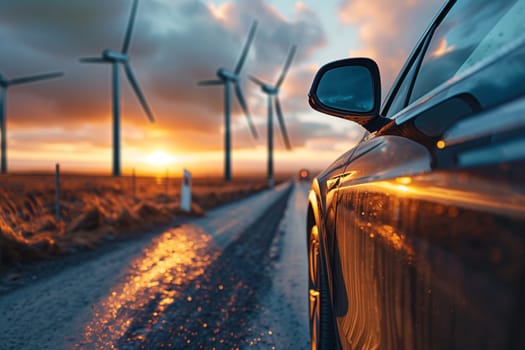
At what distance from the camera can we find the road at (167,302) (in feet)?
8.44

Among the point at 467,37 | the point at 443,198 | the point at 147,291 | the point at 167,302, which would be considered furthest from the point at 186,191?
the point at 443,198

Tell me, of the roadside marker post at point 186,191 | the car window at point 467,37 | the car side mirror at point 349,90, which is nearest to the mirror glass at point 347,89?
the car side mirror at point 349,90

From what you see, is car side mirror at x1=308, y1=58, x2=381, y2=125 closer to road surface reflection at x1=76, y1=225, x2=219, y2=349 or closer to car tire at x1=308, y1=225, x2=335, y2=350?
car tire at x1=308, y1=225, x2=335, y2=350

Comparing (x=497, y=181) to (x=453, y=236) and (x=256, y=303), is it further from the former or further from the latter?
(x=256, y=303)

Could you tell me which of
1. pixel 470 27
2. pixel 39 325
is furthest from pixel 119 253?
pixel 470 27

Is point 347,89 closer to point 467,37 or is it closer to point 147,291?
point 467,37

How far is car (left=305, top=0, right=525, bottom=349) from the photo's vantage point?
0.61 metres

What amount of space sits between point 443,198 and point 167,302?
3.00 m

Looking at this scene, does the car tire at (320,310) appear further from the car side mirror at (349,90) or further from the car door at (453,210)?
Answer: the car side mirror at (349,90)

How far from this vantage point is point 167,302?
3.27 metres

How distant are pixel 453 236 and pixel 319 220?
1542mm

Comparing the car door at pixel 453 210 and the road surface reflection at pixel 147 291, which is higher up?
the car door at pixel 453 210

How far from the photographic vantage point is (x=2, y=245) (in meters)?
4.75

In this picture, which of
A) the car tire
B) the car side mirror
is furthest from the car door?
the car tire
